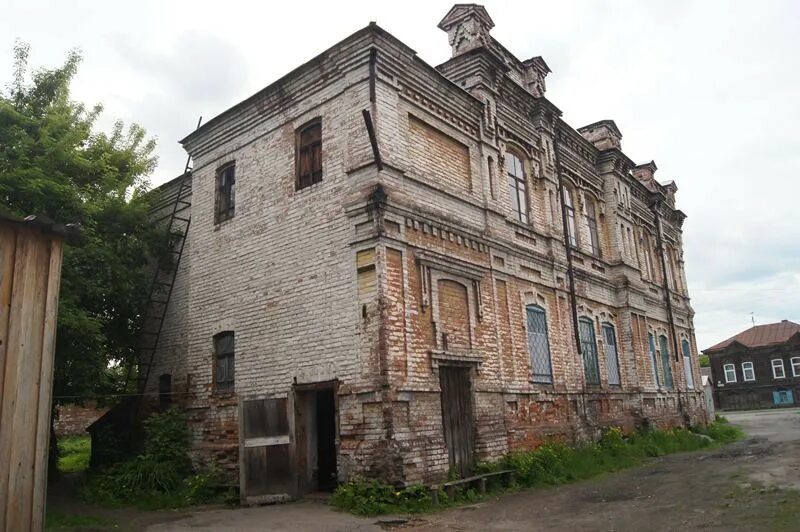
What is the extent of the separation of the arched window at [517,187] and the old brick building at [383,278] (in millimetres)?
54

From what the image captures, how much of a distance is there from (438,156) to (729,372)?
52.2 metres

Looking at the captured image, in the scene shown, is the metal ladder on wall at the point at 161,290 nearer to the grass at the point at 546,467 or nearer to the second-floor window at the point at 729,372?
the grass at the point at 546,467

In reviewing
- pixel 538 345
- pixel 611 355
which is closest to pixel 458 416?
pixel 538 345

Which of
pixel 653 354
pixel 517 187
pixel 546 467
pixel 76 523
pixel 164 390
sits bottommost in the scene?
pixel 76 523

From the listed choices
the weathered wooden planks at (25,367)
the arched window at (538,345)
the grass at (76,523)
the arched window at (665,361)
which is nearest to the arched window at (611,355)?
the arched window at (538,345)

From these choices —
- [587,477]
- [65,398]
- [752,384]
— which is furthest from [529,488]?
[752,384]

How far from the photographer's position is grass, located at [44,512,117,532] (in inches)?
345

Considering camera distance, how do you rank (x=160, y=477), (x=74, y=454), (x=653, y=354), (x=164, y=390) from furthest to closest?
(x=74, y=454) → (x=653, y=354) → (x=164, y=390) → (x=160, y=477)

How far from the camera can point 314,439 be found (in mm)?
10953

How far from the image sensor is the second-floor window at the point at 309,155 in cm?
1173

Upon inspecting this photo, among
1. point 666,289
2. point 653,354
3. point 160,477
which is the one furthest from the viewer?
point 666,289

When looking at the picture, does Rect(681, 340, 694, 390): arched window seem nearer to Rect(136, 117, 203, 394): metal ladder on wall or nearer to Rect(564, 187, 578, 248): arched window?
Rect(564, 187, 578, 248): arched window

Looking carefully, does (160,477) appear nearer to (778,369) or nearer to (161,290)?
(161,290)

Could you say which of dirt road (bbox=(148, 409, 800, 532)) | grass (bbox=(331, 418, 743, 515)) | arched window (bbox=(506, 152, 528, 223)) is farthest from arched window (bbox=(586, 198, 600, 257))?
dirt road (bbox=(148, 409, 800, 532))
